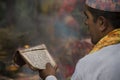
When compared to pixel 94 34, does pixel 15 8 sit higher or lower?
lower

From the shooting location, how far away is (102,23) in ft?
5.92

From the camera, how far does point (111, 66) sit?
5.54 ft

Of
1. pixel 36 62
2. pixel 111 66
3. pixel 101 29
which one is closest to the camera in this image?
pixel 111 66

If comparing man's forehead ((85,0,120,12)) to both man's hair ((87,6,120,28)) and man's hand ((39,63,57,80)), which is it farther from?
man's hand ((39,63,57,80))

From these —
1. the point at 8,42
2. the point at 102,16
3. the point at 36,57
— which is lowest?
the point at 8,42

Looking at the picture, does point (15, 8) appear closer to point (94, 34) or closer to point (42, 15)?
point (42, 15)

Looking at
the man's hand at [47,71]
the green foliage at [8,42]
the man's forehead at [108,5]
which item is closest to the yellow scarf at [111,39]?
the man's forehead at [108,5]

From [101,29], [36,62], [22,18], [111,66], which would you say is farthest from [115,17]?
[22,18]

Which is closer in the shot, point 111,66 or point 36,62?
point 111,66

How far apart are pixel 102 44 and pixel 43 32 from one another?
2135 millimetres

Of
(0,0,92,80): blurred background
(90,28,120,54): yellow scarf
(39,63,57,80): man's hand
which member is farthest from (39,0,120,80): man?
(0,0,92,80): blurred background

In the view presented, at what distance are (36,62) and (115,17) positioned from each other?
2.46 ft

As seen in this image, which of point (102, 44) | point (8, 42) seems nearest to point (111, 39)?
point (102, 44)

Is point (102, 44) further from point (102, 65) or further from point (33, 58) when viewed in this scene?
point (33, 58)
